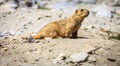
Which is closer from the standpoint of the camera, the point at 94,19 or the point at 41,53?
the point at 41,53

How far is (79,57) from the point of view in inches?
343

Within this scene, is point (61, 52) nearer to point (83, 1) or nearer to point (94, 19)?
point (94, 19)

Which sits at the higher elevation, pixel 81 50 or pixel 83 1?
pixel 81 50

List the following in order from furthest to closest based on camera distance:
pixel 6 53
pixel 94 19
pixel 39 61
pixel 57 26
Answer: pixel 94 19
pixel 57 26
pixel 6 53
pixel 39 61

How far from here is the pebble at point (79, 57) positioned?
8.64m

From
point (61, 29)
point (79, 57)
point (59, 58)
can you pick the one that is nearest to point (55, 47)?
point (59, 58)

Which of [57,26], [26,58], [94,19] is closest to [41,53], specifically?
[26,58]

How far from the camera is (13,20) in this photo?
15578 millimetres

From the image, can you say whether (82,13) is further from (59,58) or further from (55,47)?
(59,58)

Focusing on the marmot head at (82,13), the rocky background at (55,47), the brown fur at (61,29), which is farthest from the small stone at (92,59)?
the marmot head at (82,13)

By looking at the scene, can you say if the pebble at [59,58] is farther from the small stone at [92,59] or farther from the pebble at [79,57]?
the small stone at [92,59]

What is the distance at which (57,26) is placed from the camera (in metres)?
10.9

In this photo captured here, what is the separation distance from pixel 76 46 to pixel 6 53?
1.81 metres

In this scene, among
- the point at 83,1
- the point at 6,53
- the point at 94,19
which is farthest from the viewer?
the point at 83,1
